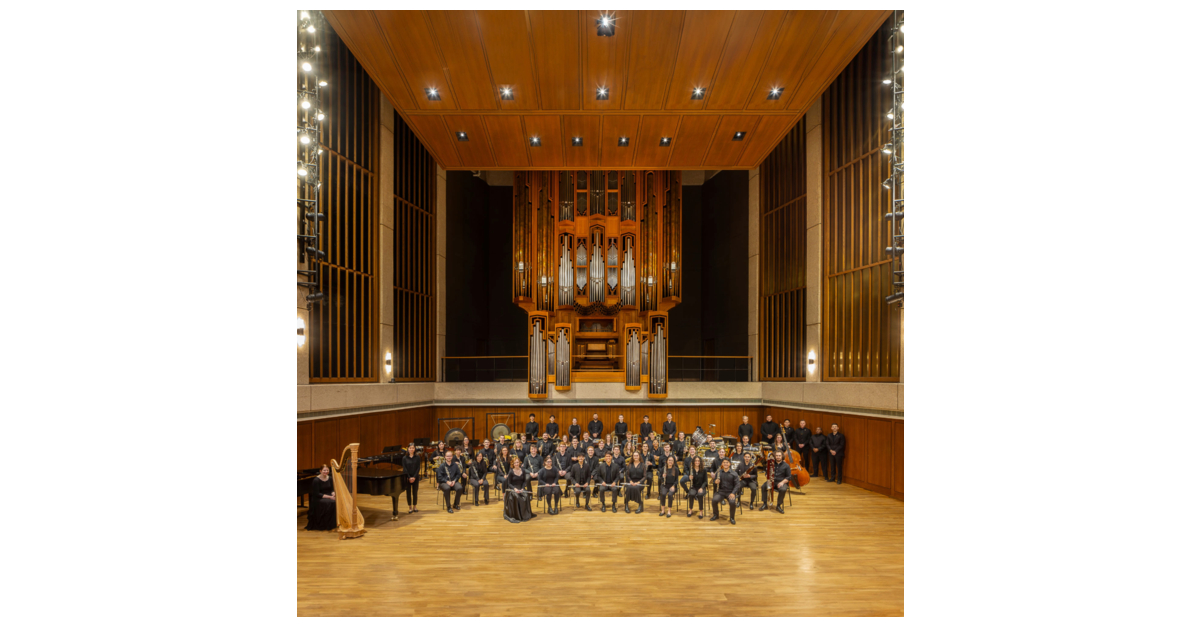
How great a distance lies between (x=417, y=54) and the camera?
360 inches

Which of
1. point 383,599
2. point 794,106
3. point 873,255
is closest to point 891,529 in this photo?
point 873,255

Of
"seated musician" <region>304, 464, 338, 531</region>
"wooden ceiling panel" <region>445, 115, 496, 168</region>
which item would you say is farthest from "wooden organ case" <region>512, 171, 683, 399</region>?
"seated musician" <region>304, 464, 338, 531</region>

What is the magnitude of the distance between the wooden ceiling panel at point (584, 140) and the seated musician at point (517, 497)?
21.7 ft

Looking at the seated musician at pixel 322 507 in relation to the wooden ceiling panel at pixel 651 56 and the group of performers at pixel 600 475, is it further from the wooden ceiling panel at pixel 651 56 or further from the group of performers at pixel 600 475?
the wooden ceiling panel at pixel 651 56


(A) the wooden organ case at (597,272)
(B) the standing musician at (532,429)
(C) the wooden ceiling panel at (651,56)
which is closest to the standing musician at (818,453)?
(A) the wooden organ case at (597,272)

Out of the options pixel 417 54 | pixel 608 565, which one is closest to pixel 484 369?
pixel 417 54

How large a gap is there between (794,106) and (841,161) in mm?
1393

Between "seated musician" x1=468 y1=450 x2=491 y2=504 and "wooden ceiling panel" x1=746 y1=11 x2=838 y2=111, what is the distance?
765 cm

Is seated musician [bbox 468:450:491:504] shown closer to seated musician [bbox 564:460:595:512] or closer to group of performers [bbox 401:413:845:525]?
group of performers [bbox 401:413:845:525]

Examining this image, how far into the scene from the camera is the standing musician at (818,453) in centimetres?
1078

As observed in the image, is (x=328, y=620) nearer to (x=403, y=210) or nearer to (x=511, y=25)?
(x=511, y=25)

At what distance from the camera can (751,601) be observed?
Answer: 516 centimetres

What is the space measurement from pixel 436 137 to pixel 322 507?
26.1ft

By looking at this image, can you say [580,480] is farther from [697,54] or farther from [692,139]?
[692,139]
